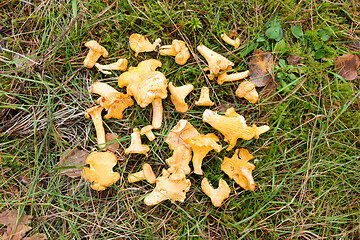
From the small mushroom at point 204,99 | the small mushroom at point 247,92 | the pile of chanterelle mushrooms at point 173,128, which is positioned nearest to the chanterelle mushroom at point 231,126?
the pile of chanterelle mushrooms at point 173,128

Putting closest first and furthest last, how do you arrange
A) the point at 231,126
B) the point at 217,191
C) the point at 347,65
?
the point at 231,126 < the point at 217,191 < the point at 347,65

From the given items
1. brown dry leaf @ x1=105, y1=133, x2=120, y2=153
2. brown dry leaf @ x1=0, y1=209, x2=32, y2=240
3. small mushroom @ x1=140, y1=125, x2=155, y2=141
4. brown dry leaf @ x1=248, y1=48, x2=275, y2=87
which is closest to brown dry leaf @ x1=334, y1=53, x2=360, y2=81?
brown dry leaf @ x1=248, y1=48, x2=275, y2=87

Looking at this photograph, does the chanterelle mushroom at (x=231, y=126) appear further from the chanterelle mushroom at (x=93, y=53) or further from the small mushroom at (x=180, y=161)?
the chanterelle mushroom at (x=93, y=53)

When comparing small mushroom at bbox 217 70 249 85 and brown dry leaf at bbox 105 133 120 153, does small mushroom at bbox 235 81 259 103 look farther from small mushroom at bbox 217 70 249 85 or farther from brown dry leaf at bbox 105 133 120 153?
brown dry leaf at bbox 105 133 120 153

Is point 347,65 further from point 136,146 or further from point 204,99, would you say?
point 136,146

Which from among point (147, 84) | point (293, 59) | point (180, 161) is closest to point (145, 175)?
point (180, 161)

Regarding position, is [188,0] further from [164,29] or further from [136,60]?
[136,60]
